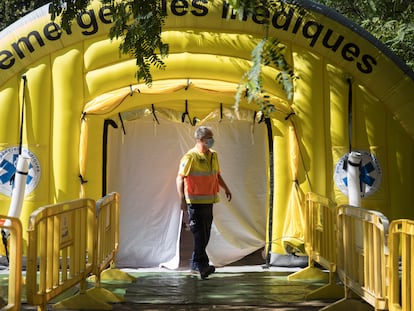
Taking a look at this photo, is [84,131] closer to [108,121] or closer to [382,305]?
[108,121]

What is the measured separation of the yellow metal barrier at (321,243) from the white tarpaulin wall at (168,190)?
118cm

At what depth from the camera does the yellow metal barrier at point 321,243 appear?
6.71 meters

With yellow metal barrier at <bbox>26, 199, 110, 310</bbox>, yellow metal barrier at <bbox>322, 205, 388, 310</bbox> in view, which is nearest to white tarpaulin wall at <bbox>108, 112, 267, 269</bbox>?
yellow metal barrier at <bbox>26, 199, 110, 310</bbox>

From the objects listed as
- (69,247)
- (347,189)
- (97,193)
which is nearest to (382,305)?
(69,247)

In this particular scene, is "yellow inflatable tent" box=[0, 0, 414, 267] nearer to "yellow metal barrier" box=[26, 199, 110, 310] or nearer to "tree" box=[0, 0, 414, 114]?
"yellow metal barrier" box=[26, 199, 110, 310]

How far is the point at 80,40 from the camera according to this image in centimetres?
864

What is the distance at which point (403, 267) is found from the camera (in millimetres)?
4574

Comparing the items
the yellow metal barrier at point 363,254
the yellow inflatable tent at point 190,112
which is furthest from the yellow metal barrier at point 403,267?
the yellow inflatable tent at point 190,112

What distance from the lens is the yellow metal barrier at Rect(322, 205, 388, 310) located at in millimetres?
4957

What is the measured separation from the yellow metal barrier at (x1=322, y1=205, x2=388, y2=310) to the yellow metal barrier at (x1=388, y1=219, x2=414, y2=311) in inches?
4.5

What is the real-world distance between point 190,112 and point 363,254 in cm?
398

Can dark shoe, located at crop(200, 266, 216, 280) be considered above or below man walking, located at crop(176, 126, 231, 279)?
below

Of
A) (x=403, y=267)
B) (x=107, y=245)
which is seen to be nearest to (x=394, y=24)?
(x=107, y=245)

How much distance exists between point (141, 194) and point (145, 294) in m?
1.99
